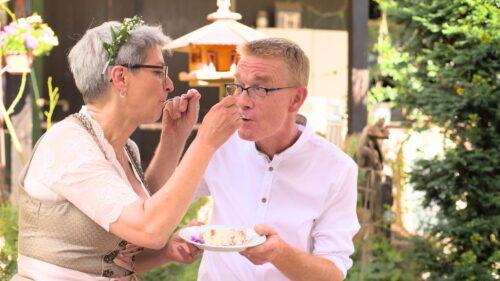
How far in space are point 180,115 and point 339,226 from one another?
24.9 inches

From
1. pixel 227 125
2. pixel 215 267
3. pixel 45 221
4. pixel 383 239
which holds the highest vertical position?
pixel 227 125

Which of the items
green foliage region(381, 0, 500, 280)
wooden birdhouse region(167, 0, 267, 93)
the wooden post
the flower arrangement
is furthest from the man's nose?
the wooden post

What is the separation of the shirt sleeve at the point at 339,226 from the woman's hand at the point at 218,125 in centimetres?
53

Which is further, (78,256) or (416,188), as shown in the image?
(416,188)

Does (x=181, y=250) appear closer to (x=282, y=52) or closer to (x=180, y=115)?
(x=180, y=115)

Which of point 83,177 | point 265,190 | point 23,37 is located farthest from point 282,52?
point 23,37

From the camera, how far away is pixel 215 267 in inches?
105

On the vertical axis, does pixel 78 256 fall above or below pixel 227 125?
below

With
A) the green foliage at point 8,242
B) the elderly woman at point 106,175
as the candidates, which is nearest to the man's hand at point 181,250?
the elderly woman at point 106,175

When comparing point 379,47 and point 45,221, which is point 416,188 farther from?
point 45,221

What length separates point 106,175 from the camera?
7.23 ft

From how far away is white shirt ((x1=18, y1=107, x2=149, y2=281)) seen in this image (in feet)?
7.14

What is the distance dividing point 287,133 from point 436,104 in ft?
11.0

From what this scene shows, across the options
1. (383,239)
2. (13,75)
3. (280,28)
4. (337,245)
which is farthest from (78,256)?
(280,28)
